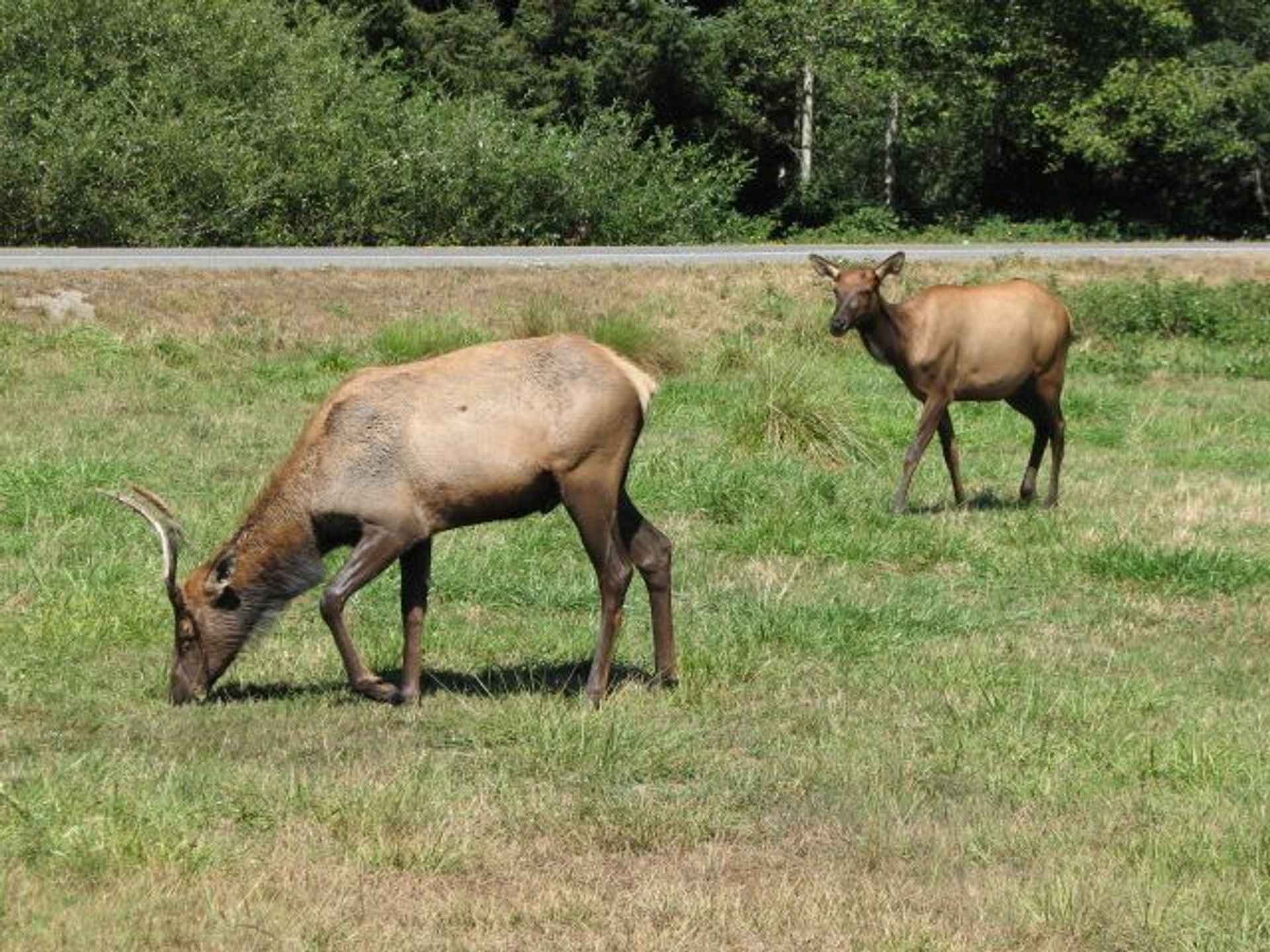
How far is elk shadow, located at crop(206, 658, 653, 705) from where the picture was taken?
367 inches

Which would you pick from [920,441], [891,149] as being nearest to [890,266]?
[920,441]

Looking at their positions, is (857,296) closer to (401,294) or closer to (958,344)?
(958,344)

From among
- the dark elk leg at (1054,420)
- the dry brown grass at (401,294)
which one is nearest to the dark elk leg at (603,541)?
A: the dark elk leg at (1054,420)

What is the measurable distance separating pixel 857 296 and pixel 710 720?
6567 millimetres

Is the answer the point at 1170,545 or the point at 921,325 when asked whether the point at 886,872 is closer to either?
the point at 1170,545

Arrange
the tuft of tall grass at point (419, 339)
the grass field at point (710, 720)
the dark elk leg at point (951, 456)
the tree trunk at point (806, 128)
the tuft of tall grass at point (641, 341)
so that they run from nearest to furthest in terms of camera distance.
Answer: the grass field at point (710, 720)
the dark elk leg at point (951, 456)
the tuft of tall grass at point (419, 339)
the tuft of tall grass at point (641, 341)
the tree trunk at point (806, 128)

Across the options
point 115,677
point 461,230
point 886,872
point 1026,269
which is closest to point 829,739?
point 886,872

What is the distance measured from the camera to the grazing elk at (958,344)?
1499cm

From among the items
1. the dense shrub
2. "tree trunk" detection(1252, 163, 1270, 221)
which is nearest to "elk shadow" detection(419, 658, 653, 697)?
the dense shrub

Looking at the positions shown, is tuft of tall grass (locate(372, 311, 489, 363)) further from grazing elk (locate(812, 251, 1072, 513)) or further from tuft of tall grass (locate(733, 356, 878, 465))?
grazing elk (locate(812, 251, 1072, 513))

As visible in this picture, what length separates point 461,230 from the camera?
114 ft

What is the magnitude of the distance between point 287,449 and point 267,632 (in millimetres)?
7295

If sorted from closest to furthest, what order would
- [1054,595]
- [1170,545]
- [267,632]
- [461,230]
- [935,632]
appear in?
1. [267,632]
2. [935,632]
3. [1054,595]
4. [1170,545]
5. [461,230]

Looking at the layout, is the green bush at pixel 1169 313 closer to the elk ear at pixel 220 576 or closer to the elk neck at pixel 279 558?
the elk neck at pixel 279 558
